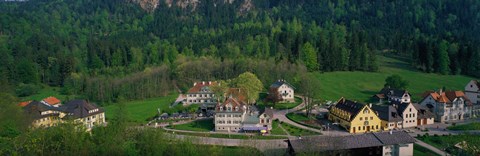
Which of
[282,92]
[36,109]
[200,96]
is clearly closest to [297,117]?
[282,92]

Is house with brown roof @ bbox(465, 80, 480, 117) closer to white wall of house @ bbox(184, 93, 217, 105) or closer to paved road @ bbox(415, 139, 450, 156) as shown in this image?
paved road @ bbox(415, 139, 450, 156)

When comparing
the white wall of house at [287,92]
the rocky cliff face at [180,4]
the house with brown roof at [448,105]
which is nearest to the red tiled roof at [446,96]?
the house with brown roof at [448,105]

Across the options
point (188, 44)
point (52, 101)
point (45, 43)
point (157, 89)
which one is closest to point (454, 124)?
point (157, 89)

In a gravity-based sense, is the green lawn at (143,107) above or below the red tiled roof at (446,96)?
below

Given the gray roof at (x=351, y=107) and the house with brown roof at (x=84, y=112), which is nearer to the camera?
the gray roof at (x=351, y=107)

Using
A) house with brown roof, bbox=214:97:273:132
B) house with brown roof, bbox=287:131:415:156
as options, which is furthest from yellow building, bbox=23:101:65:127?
house with brown roof, bbox=287:131:415:156

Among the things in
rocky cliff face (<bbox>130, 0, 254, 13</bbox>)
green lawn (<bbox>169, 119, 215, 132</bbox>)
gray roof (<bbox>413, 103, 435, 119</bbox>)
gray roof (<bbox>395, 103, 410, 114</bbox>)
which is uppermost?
rocky cliff face (<bbox>130, 0, 254, 13</bbox>)

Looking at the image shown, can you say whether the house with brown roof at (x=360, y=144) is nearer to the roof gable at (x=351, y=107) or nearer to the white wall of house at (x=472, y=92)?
the roof gable at (x=351, y=107)
